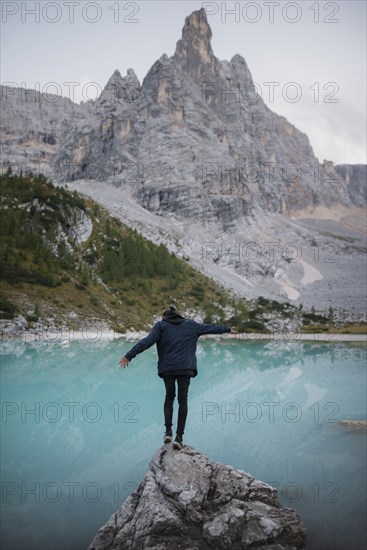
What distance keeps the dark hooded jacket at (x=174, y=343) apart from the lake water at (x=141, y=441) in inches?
140

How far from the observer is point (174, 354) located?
29.1 ft

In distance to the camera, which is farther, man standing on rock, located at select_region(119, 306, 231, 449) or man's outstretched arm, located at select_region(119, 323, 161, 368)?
man standing on rock, located at select_region(119, 306, 231, 449)

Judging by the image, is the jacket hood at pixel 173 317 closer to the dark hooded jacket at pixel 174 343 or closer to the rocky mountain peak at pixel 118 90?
the dark hooded jacket at pixel 174 343

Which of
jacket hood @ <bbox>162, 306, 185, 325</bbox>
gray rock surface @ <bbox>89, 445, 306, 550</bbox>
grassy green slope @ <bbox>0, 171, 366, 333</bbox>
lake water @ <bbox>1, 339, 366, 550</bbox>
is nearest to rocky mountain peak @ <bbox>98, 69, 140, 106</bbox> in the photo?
grassy green slope @ <bbox>0, 171, 366, 333</bbox>

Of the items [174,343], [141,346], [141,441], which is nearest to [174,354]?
[174,343]

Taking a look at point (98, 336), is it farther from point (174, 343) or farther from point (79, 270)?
point (174, 343)

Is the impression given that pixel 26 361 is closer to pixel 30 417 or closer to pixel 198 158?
pixel 30 417

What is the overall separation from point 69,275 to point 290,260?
94567 mm

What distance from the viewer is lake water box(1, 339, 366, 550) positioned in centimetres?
942

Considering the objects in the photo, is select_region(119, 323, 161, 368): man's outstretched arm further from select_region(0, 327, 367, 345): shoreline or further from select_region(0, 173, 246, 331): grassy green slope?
select_region(0, 173, 246, 331): grassy green slope

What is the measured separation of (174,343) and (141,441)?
7.05m

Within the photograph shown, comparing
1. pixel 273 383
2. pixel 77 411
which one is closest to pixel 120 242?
pixel 273 383

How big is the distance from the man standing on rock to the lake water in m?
2.87

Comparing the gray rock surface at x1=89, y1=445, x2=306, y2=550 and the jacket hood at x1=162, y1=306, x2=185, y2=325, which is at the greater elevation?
the jacket hood at x1=162, y1=306, x2=185, y2=325
